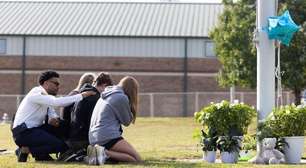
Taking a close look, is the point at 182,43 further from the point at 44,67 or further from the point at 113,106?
the point at 113,106

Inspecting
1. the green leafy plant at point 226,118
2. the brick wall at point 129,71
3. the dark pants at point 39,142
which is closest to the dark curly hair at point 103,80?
the dark pants at point 39,142

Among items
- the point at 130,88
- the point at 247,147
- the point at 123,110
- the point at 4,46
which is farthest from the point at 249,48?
the point at 123,110

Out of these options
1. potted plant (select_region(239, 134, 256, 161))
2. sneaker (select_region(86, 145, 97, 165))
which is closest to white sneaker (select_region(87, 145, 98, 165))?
sneaker (select_region(86, 145, 97, 165))

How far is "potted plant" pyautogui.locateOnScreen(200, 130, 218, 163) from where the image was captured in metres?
12.1

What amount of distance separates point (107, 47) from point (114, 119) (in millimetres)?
41457

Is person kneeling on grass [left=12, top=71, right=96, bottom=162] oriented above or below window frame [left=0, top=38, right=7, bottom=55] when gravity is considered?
below

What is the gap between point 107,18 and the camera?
182 feet

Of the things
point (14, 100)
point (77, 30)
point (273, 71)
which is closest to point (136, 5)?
point (77, 30)

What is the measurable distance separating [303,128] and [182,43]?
4033 cm

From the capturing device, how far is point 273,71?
40.8 ft

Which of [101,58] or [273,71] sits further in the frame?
[101,58]

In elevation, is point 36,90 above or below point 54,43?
below

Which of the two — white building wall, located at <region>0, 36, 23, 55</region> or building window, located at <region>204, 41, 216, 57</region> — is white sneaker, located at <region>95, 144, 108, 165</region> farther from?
white building wall, located at <region>0, 36, 23, 55</region>

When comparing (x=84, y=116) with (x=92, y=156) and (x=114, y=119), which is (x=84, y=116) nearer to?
(x=114, y=119)
